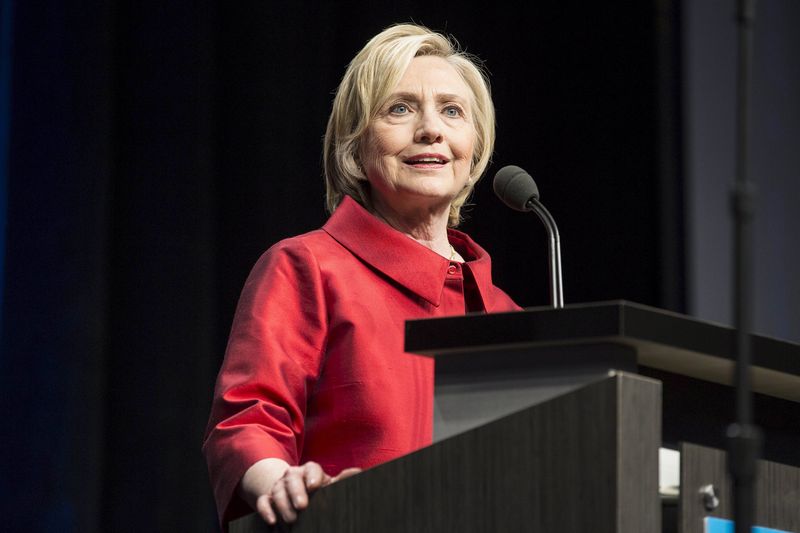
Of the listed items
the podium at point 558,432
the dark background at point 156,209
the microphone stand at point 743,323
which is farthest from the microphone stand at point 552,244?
the dark background at point 156,209

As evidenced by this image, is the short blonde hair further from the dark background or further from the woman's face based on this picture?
the dark background

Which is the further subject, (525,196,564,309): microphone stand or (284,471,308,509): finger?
(525,196,564,309): microphone stand

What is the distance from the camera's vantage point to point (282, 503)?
→ 1.38 meters

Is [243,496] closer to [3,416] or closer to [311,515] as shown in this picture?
[311,515]

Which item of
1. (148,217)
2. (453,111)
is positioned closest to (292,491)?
(453,111)

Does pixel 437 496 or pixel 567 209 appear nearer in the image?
pixel 437 496

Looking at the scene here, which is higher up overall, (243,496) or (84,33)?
(84,33)

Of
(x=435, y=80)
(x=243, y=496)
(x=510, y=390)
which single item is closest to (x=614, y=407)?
(x=510, y=390)

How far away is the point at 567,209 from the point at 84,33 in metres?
1.39

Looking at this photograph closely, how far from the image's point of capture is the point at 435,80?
204 cm

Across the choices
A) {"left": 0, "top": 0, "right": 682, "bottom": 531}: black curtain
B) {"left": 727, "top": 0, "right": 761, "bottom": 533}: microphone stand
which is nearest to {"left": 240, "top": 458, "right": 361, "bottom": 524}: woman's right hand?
{"left": 727, "top": 0, "right": 761, "bottom": 533}: microphone stand

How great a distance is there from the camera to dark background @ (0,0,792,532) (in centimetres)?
262

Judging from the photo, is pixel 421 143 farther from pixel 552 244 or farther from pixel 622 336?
pixel 622 336

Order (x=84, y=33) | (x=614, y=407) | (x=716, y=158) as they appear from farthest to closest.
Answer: (x=716, y=158) < (x=84, y=33) < (x=614, y=407)
